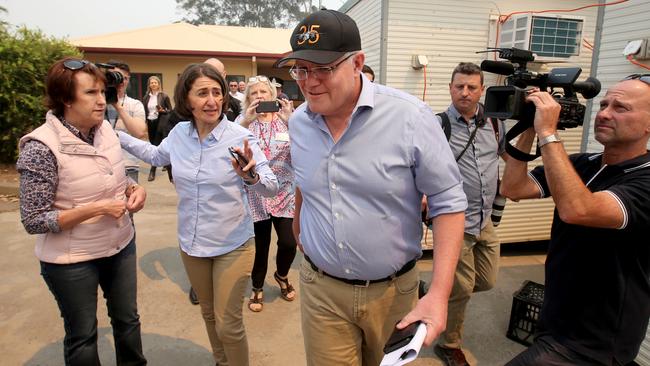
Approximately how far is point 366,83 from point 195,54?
1454 centimetres

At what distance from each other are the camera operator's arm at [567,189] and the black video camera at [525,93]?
69mm

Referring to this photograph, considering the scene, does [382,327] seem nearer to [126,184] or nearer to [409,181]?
[409,181]

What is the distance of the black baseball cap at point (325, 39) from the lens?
5.18 feet

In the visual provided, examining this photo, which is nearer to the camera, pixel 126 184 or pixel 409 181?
pixel 409 181

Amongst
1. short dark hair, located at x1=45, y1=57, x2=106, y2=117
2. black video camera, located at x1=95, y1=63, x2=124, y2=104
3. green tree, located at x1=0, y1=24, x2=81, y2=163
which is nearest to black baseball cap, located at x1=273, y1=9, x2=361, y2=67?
short dark hair, located at x1=45, y1=57, x2=106, y2=117

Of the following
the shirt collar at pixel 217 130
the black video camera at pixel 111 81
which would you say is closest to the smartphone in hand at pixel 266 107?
the shirt collar at pixel 217 130

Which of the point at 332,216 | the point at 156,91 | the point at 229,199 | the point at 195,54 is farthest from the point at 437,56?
the point at 195,54

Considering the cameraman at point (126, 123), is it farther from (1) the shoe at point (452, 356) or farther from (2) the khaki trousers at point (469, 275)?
(1) the shoe at point (452, 356)

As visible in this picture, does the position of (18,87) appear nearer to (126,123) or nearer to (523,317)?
(126,123)

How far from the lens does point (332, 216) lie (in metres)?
1.79

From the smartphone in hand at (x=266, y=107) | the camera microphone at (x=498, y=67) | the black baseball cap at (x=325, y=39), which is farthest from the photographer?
the smartphone in hand at (x=266, y=107)

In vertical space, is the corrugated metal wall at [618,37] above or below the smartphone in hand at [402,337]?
above

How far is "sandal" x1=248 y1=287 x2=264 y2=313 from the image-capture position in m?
3.87

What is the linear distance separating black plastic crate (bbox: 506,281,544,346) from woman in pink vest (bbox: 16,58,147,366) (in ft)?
9.81
